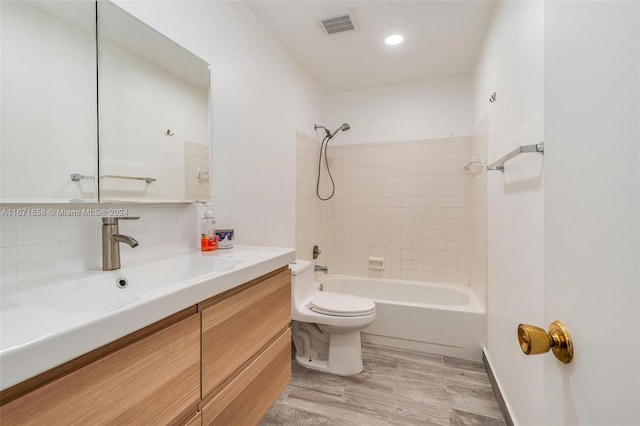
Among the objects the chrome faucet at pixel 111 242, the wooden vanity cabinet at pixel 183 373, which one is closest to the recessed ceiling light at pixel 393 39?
the wooden vanity cabinet at pixel 183 373

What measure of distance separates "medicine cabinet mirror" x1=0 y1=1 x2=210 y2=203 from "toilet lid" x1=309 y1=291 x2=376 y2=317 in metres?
1.06

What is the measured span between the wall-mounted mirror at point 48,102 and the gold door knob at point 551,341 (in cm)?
127

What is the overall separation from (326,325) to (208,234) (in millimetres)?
1034

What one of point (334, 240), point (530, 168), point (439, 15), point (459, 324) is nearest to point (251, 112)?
point (439, 15)

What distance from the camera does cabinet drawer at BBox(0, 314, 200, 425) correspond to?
0.51 metres

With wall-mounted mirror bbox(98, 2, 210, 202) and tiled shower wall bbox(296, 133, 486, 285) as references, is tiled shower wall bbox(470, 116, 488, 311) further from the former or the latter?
wall-mounted mirror bbox(98, 2, 210, 202)

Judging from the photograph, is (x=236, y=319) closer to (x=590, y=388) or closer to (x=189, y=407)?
(x=189, y=407)

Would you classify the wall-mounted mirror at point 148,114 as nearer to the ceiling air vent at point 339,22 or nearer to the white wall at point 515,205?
the ceiling air vent at point 339,22

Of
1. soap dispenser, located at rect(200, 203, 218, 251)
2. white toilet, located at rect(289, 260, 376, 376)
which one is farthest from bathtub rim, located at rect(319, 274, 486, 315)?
soap dispenser, located at rect(200, 203, 218, 251)

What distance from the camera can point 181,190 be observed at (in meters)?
1.42

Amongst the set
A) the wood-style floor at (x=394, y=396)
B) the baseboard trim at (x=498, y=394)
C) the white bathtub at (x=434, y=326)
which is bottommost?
the wood-style floor at (x=394, y=396)

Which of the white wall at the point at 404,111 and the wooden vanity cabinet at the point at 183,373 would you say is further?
the white wall at the point at 404,111

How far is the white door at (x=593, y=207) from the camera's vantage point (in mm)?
321

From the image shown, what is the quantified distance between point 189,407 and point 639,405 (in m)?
0.93
